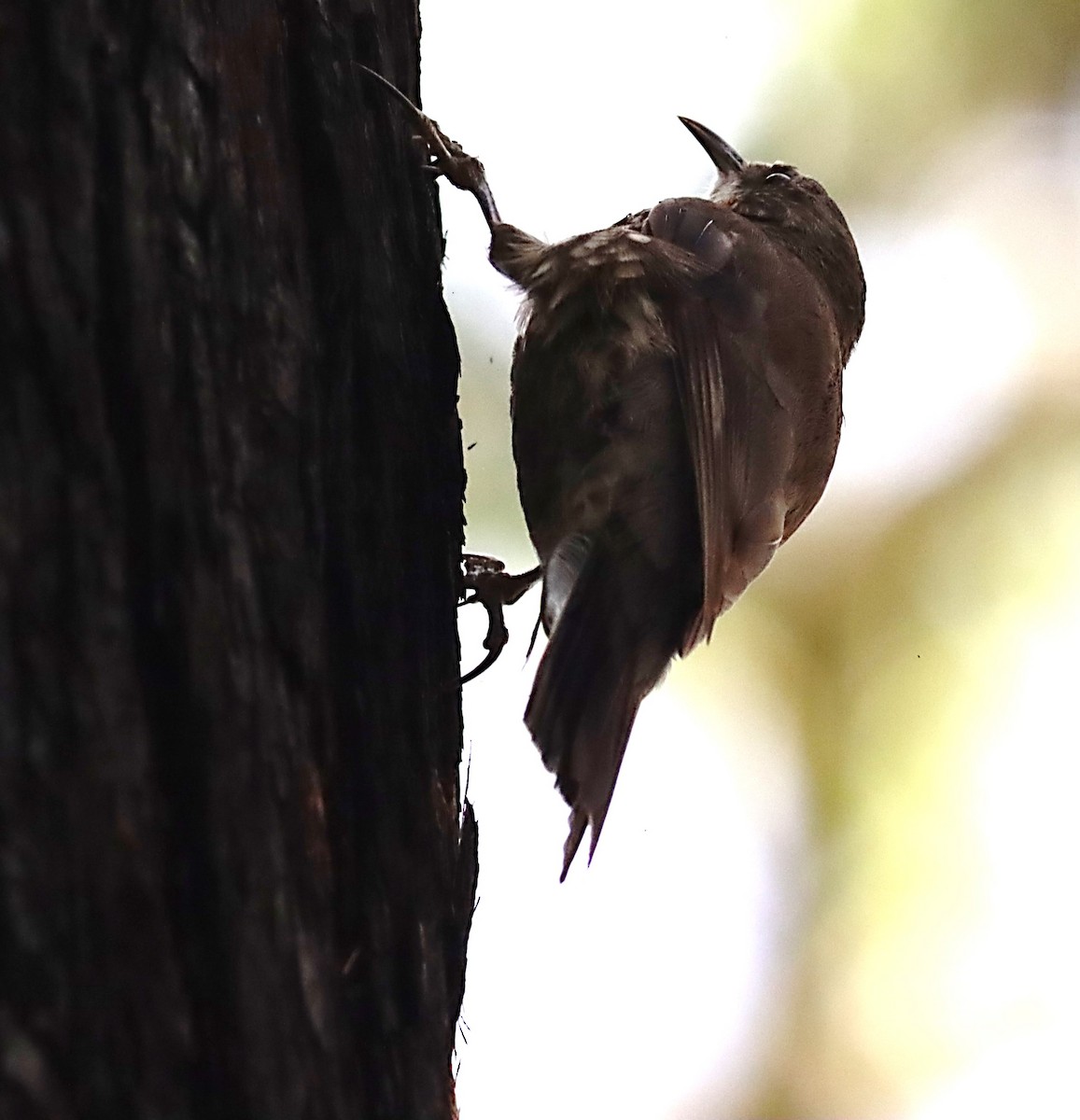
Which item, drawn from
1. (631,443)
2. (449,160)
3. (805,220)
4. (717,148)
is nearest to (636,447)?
(631,443)

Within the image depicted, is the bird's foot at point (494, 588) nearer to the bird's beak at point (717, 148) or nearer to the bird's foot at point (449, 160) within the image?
the bird's foot at point (449, 160)

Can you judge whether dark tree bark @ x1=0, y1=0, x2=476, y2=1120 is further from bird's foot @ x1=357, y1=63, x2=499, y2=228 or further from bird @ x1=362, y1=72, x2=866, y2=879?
bird @ x1=362, y1=72, x2=866, y2=879

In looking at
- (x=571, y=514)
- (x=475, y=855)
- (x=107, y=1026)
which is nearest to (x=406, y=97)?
(x=571, y=514)

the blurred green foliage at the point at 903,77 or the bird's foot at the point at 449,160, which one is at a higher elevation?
the blurred green foliage at the point at 903,77

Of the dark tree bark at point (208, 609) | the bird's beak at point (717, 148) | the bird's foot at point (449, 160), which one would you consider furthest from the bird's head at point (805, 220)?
the dark tree bark at point (208, 609)

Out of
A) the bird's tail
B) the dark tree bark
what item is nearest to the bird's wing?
the bird's tail
